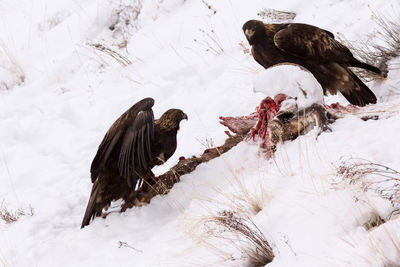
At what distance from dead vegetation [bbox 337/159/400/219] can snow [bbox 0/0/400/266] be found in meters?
0.04

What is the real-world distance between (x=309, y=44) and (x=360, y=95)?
63cm

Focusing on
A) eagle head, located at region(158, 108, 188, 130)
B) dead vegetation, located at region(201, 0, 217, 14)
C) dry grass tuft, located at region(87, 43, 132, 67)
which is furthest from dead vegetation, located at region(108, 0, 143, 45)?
eagle head, located at region(158, 108, 188, 130)

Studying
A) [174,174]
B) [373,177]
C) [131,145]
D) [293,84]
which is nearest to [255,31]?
[293,84]

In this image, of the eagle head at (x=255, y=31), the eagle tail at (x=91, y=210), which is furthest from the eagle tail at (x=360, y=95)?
the eagle tail at (x=91, y=210)

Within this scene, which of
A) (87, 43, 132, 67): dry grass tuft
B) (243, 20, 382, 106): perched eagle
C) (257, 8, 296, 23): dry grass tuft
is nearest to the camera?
(243, 20, 382, 106): perched eagle

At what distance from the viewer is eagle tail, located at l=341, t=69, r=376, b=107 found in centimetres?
402

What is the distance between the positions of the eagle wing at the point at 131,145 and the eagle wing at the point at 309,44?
4.59 ft

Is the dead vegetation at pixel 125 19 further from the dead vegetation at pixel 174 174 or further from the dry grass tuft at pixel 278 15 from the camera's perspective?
the dead vegetation at pixel 174 174

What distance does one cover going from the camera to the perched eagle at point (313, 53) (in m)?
4.16

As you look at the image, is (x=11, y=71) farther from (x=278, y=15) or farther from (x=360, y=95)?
(x=360, y=95)

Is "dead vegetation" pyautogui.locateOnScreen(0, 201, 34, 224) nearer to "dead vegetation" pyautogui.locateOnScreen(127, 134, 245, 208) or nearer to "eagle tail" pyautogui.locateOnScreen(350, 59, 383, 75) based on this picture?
"dead vegetation" pyautogui.locateOnScreen(127, 134, 245, 208)

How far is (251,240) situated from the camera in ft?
7.55

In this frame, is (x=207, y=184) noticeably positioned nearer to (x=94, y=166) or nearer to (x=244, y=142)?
(x=244, y=142)

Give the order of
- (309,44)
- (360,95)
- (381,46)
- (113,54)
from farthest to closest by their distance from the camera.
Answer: (113,54) < (381,46) < (309,44) < (360,95)
